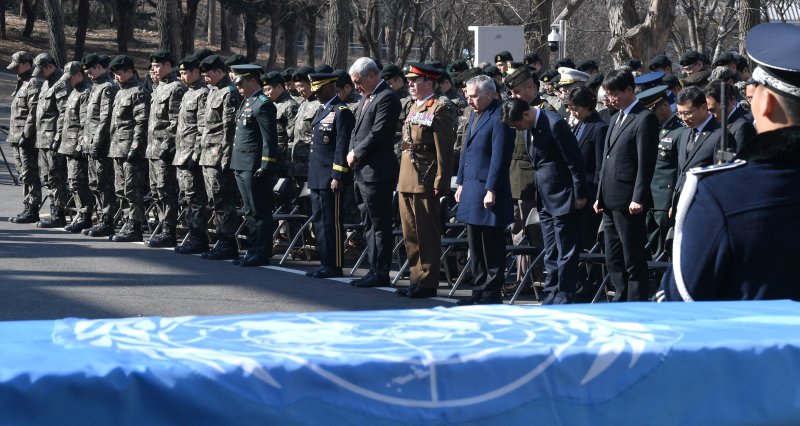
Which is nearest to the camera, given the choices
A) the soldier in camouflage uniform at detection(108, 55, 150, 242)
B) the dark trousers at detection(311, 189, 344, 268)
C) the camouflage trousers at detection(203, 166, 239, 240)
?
the dark trousers at detection(311, 189, 344, 268)

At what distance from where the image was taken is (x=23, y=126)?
17.1m

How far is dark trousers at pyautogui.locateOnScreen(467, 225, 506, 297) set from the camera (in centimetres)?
1019

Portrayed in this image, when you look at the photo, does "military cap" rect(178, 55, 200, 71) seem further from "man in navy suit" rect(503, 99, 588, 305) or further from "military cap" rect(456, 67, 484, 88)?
"man in navy suit" rect(503, 99, 588, 305)

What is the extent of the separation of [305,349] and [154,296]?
8748mm

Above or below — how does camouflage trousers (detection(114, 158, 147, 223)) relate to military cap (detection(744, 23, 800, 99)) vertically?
below

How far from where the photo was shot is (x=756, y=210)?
297 cm

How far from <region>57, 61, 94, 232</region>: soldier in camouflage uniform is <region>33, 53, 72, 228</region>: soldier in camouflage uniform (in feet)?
1.01

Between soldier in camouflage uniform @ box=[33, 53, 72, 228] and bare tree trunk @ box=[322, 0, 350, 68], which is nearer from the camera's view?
soldier in camouflage uniform @ box=[33, 53, 72, 228]

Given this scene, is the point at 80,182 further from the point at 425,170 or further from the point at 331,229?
the point at 425,170

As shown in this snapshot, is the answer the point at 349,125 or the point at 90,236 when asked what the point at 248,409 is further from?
the point at 90,236

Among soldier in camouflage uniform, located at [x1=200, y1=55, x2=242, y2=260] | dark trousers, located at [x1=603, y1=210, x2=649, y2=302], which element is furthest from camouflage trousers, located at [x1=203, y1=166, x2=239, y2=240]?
dark trousers, located at [x1=603, y1=210, x2=649, y2=302]

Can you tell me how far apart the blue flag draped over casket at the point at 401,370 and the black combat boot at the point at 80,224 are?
13.6 metres

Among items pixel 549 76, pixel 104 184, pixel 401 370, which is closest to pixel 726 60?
pixel 549 76

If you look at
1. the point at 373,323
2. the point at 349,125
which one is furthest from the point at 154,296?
the point at 373,323
